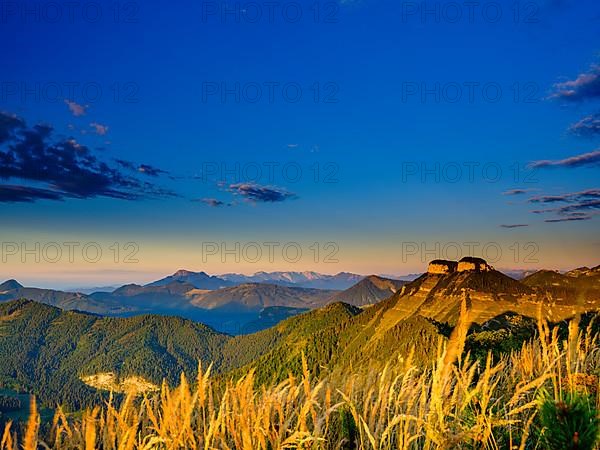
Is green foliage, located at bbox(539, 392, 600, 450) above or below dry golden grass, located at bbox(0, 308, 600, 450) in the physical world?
above

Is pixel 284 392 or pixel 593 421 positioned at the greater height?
pixel 593 421

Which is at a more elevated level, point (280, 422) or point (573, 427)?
point (573, 427)

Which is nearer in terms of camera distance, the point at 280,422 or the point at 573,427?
the point at 573,427

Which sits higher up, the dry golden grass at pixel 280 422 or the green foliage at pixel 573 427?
the green foliage at pixel 573 427

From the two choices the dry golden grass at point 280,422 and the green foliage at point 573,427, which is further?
the dry golden grass at point 280,422

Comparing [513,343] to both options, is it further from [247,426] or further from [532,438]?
[247,426]

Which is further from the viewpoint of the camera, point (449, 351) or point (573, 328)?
point (573, 328)

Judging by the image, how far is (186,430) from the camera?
389 centimetres

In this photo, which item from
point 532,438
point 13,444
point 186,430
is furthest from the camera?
point 532,438

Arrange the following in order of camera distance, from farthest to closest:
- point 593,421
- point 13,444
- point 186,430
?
point 186,430 < point 13,444 < point 593,421

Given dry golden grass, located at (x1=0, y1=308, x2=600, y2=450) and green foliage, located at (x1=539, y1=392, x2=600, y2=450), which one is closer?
green foliage, located at (x1=539, y1=392, x2=600, y2=450)

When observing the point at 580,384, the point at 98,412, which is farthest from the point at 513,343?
the point at 98,412

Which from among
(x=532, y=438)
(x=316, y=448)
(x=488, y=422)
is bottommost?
(x=532, y=438)

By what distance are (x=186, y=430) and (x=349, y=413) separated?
1.74 meters
